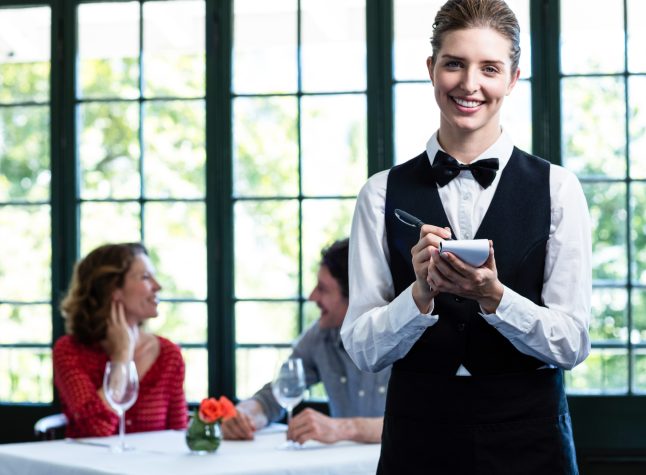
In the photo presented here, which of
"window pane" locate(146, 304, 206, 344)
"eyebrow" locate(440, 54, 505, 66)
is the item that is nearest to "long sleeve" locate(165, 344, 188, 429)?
"window pane" locate(146, 304, 206, 344)

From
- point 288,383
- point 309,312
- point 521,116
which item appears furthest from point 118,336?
point 521,116

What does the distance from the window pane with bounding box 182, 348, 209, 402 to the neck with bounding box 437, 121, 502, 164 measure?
270 centimetres

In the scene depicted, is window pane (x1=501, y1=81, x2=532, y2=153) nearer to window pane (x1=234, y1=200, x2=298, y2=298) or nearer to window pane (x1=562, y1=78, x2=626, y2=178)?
window pane (x1=562, y1=78, x2=626, y2=178)

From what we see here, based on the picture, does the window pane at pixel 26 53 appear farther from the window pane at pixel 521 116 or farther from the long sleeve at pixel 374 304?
the long sleeve at pixel 374 304

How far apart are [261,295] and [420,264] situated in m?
2.76

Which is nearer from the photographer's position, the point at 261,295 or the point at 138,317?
the point at 138,317

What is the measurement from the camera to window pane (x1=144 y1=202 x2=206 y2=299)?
420cm

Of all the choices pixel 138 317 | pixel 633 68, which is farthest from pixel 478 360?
pixel 633 68

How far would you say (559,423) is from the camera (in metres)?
1.54

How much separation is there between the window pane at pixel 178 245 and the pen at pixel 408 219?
2688 mm

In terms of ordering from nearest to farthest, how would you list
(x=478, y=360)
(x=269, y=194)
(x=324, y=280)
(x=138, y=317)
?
(x=478, y=360), (x=324, y=280), (x=138, y=317), (x=269, y=194)

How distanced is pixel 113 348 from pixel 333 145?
1.14m

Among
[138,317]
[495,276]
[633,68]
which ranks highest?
[633,68]

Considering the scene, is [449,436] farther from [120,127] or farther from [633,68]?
[120,127]
